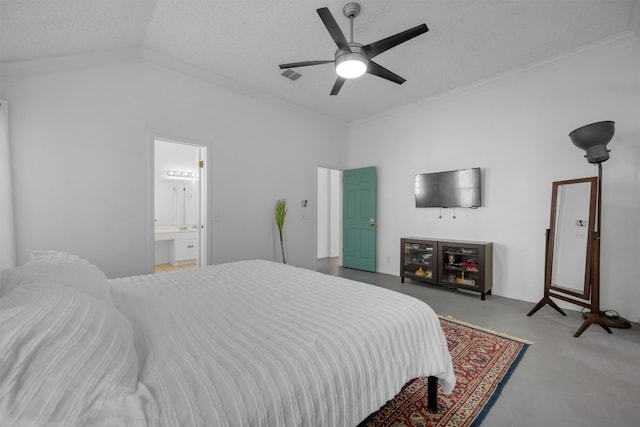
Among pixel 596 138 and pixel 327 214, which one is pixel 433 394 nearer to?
pixel 596 138

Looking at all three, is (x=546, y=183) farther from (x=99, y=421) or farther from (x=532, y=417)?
(x=99, y=421)

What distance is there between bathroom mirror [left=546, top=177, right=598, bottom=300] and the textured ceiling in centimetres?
164

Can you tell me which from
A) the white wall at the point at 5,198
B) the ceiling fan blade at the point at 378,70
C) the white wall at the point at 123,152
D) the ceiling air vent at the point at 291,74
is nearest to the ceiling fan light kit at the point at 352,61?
the ceiling fan blade at the point at 378,70

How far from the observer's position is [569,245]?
3.09m

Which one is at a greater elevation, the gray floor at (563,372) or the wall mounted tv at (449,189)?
the wall mounted tv at (449,189)

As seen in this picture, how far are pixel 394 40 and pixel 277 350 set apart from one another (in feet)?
8.02

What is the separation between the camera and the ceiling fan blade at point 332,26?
1.99 meters

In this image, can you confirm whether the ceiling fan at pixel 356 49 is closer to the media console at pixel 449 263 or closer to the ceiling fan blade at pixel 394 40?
the ceiling fan blade at pixel 394 40

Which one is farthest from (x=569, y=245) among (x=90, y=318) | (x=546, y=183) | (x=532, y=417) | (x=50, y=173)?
(x=50, y=173)

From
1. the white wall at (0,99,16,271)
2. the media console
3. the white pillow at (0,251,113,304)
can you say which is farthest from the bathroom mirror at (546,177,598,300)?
the white wall at (0,99,16,271)

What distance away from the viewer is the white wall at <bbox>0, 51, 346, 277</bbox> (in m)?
2.61

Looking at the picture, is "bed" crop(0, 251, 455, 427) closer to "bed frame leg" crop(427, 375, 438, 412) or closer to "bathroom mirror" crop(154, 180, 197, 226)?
"bed frame leg" crop(427, 375, 438, 412)

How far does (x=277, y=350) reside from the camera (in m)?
1.07

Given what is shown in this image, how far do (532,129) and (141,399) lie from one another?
4.63m
